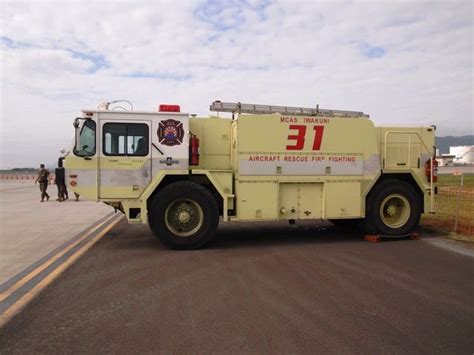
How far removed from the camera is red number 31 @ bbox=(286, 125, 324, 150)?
370 inches

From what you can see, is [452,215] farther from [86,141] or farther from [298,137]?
[86,141]

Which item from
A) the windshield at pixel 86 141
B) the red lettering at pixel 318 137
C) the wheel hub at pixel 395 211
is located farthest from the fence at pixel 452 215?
the windshield at pixel 86 141

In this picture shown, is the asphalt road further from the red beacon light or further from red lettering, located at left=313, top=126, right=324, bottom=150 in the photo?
the red beacon light

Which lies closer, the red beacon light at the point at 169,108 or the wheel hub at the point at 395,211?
the red beacon light at the point at 169,108

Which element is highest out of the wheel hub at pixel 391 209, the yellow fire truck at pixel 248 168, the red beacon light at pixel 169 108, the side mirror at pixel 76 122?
the red beacon light at pixel 169 108

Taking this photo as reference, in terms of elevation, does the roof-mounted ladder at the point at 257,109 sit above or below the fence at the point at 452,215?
above

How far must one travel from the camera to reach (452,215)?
522 inches

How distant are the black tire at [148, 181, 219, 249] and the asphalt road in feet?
1.14

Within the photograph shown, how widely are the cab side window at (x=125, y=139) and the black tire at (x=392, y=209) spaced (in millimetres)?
5089

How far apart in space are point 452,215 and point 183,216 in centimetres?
864

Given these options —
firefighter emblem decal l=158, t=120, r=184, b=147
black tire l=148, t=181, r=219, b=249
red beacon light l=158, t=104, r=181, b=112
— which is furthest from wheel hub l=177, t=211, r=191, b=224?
red beacon light l=158, t=104, r=181, b=112

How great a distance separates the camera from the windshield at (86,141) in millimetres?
8820

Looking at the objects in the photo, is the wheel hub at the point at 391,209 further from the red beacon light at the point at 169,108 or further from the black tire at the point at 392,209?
the red beacon light at the point at 169,108

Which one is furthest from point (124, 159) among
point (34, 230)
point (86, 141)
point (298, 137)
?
point (34, 230)
